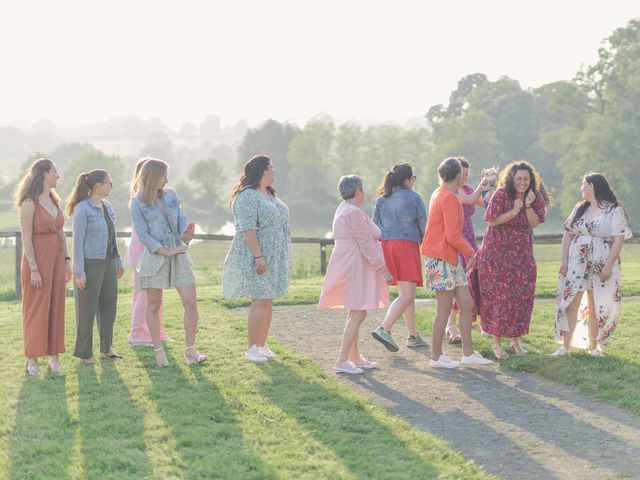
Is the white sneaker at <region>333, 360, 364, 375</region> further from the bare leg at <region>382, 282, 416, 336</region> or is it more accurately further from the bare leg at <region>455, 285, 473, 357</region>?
the bare leg at <region>455, 285, 473, 357</region>

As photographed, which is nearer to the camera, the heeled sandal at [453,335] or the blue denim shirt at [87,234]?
the blue denim shirt at [87,234]

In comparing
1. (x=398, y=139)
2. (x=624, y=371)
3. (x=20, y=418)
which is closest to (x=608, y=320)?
(x=624, y=371)

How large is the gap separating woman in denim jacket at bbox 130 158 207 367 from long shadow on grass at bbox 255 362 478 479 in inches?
42.1

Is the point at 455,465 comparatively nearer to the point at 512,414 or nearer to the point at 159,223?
the point at 512,414

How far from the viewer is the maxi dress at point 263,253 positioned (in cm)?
829

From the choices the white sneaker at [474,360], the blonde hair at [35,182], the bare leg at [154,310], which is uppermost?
the blonde hair at [35,182]

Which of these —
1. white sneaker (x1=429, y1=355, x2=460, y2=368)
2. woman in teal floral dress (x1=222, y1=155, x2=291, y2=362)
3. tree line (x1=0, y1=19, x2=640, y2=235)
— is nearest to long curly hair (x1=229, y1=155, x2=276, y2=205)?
woman in teal floral dress (x1=222, y1=155, x2=291, y2=362)

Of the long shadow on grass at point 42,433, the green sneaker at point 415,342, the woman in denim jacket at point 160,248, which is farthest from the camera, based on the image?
the green sneaker at point 415,342

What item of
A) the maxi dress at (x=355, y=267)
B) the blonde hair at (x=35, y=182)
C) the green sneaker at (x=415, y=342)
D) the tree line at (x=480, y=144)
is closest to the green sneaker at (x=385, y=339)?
the maxi dress at (x=355, y=267)

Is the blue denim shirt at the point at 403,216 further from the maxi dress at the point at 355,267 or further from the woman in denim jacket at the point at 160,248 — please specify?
the woman in denim jacket at the point at 160,248

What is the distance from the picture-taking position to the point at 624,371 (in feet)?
25.5

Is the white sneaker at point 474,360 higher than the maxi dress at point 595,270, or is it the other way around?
the maxi dress at point 595,270

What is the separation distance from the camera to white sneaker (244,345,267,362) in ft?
28.0

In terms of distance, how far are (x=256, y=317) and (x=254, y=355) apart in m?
0.36
